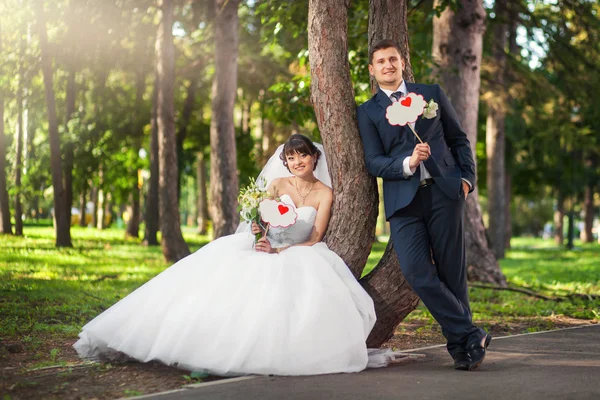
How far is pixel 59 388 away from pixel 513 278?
42.8ft

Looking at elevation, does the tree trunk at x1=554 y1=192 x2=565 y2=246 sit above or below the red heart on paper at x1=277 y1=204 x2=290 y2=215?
below

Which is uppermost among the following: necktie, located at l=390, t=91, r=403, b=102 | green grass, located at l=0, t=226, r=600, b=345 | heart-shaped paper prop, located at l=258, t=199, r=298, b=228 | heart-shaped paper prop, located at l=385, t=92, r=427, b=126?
necktie, located at l=390, t=91, r=403, b=102

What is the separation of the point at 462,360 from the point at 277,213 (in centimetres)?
189

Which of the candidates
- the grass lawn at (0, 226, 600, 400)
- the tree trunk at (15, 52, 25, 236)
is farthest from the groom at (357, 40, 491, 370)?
the tree trunk at (15, 52, 25, 236)

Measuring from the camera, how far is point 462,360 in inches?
218

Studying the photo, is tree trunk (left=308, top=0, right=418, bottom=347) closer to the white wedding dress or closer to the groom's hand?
the white wedding dress

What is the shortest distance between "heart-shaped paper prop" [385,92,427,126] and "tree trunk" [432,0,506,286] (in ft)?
27.1

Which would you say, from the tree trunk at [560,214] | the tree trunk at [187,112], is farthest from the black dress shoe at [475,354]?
the tree trunk at [560,214]

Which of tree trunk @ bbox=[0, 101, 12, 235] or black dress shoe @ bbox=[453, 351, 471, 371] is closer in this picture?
black dress shoe @ bbox=[453, 351, 471, 371]

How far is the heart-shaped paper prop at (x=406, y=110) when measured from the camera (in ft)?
18.0

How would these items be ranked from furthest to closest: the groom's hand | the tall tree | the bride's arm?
the tall tree < the bride's arm < the groom's hand

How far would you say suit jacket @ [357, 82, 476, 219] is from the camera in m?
5.60

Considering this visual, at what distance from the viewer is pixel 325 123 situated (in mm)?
6453

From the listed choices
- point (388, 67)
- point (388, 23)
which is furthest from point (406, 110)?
point (388, 23)
